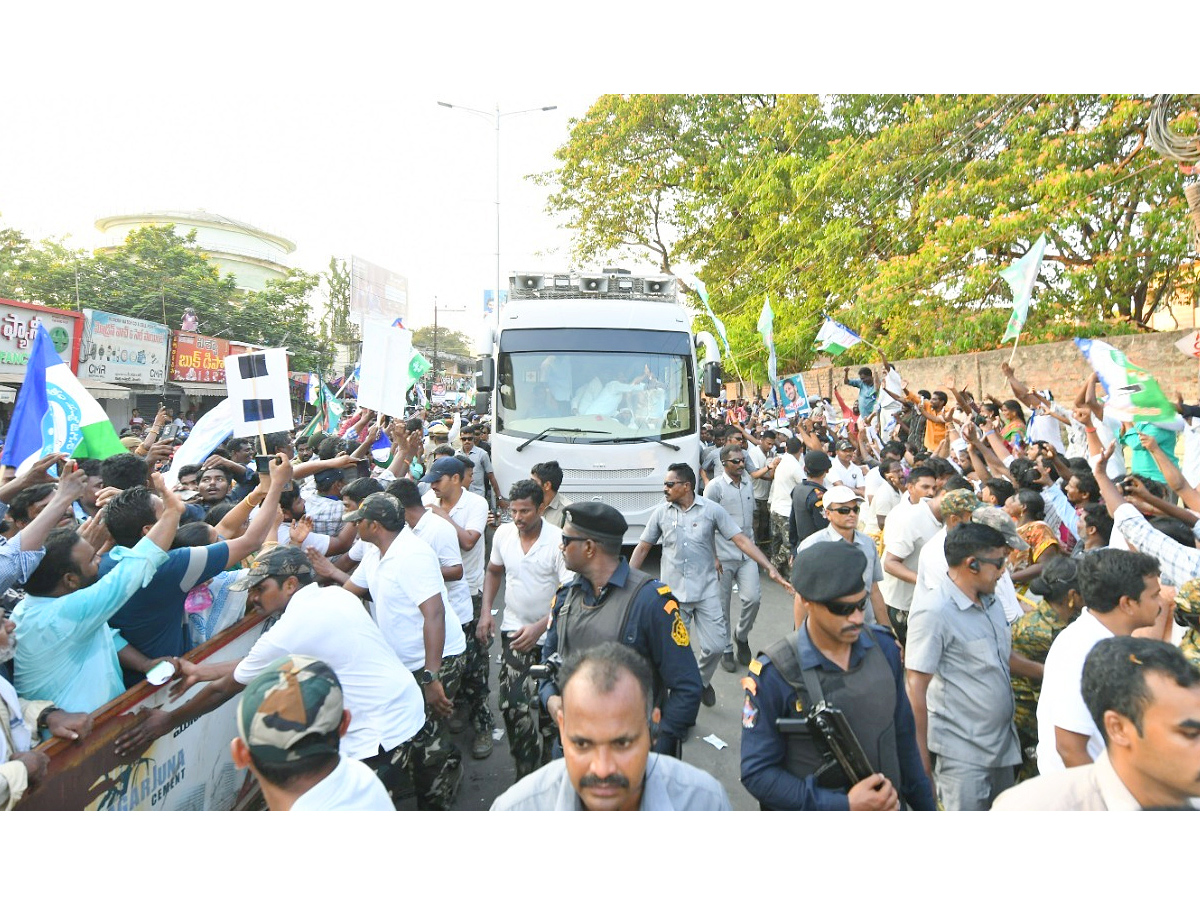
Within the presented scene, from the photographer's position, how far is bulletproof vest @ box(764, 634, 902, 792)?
224 centimetres

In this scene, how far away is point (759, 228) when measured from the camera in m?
19.2

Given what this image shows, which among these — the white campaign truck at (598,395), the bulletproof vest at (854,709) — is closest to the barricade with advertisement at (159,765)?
the bulletproof vest at (854,709)

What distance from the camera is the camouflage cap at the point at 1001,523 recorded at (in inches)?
127

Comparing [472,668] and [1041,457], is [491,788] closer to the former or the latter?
[472,668]

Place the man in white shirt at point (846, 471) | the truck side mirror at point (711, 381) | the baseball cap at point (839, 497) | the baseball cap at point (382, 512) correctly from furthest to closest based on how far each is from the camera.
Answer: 1. the truck side mirror at point (711, 381)
2. the man in white shirt at point (846, 471)
3. the baseball cap at point (839, 497)
4. the baseball cap at point (382, 512)

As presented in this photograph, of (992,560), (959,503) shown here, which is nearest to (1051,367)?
(959,503)

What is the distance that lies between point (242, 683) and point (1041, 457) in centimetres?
579

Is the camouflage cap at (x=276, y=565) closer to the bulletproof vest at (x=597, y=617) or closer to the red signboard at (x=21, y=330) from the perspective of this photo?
the bulletproof vest at (x=597, y=617)

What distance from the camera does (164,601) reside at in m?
3.26

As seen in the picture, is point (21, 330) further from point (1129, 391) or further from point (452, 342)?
point (452, 342)

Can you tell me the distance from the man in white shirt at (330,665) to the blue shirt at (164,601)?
21 cm

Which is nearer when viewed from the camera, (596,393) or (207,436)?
(207,436)

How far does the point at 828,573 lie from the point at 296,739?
1.58m
